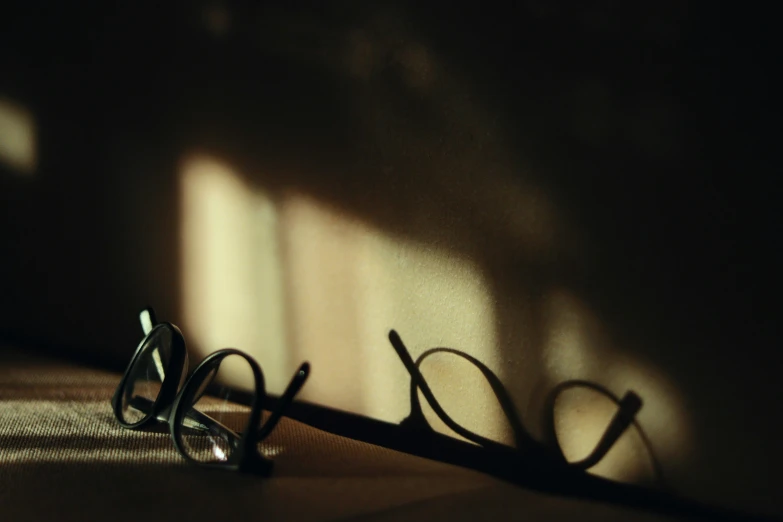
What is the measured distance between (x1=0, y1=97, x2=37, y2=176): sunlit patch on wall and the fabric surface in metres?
0.90

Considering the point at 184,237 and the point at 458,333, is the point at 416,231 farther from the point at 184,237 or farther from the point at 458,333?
the point at 184,237

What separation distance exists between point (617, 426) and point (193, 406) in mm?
607

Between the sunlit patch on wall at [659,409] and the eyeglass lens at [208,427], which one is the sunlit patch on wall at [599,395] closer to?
the sunlit patch on wall at [659,409]

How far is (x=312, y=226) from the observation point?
3.90 feet

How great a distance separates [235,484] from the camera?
84 centimetres

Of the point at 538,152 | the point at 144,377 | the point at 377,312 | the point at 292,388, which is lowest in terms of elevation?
the point at 144,377

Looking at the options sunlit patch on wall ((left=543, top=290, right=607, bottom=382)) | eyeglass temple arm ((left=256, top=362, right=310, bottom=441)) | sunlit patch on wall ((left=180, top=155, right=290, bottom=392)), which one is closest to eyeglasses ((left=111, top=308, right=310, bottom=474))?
eyeglass temple arm ((left=256, top=362, right=310, bottom=441))

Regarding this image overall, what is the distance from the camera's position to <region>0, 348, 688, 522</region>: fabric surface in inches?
29.7

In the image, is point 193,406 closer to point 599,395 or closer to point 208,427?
point 208,427

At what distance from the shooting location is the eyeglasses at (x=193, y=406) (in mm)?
859

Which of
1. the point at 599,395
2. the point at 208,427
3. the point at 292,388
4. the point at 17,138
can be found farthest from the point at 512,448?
the point at 17,138

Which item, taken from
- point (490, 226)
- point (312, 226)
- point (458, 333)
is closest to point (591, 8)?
point (490, 226)

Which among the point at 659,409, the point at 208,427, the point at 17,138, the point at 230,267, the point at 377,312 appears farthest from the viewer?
the point at 17,138

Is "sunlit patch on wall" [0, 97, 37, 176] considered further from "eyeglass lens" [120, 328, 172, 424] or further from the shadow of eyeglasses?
the shadow of eyeglasses
